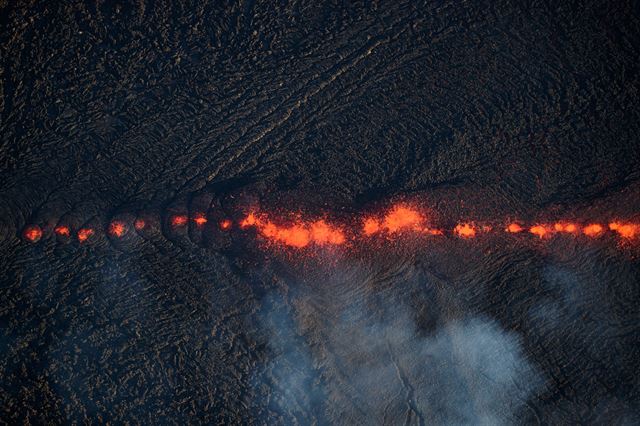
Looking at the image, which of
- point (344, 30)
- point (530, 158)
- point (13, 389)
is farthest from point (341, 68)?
point (13, 389)

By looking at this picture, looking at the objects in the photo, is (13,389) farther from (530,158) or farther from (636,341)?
(636,341)

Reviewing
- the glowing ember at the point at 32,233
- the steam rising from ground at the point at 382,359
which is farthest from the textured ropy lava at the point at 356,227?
the glowing ember at the point at 32,233

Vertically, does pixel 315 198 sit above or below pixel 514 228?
above

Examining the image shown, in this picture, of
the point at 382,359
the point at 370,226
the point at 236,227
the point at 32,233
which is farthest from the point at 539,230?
the point at 32,233

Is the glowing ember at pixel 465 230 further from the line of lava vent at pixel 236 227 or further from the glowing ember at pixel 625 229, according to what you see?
the glowing ember at pixel 625 229

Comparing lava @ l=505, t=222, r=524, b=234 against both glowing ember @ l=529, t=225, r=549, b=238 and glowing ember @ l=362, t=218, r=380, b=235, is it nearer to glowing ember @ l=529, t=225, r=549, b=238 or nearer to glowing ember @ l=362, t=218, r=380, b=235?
glowing ember @ l=529, t=225, r=549, b=238

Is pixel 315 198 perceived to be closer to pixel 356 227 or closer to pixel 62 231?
pixel 356 227
